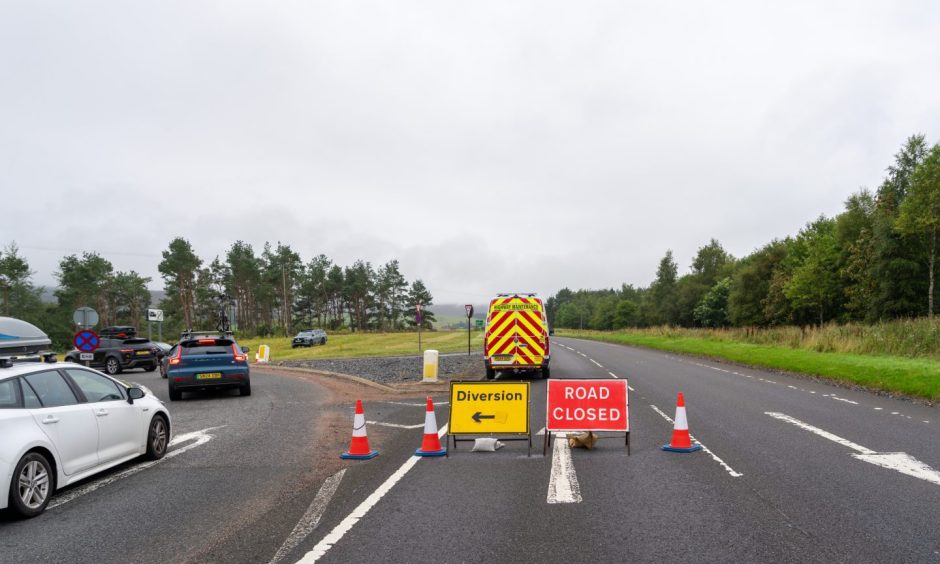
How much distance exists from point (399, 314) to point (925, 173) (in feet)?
298

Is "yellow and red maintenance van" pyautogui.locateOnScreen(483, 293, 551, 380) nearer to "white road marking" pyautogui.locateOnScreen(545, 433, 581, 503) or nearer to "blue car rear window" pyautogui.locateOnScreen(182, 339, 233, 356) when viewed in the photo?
"blue car rear window" pyautogui.locateOnScreen(182, 339, 233, 356)

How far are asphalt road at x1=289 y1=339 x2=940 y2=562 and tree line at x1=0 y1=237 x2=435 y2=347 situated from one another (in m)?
72.2

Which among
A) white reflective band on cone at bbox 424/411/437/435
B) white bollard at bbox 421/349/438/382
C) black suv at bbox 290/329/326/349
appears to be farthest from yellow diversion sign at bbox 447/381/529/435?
black suv at bbox 290/329/326/349

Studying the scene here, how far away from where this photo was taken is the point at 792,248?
68.9 metres

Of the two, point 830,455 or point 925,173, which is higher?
point 925,173

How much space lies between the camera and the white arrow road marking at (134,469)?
6.54m

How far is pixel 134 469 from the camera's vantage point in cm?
796

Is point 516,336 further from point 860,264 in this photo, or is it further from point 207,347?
point 860,264

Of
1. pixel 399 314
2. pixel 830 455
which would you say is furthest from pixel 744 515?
pixel 399 314

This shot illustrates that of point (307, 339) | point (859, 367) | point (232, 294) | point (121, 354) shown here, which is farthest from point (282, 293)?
point (859, 367)

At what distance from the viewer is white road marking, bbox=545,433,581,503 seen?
6.13 m

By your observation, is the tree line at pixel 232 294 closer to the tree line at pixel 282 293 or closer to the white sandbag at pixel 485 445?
the tree line at pixel 282 293

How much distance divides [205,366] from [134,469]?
26.6ft

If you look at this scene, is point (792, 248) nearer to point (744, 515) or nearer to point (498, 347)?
point (498, 347)
